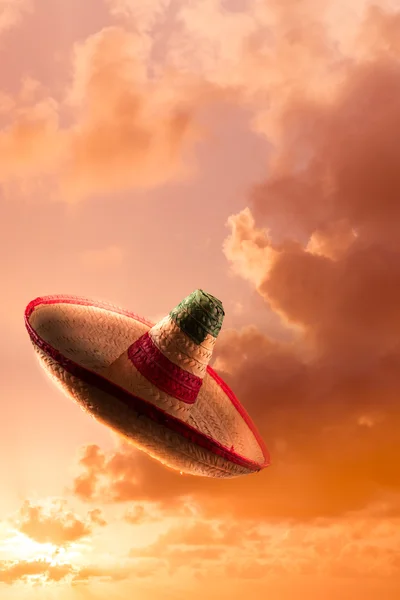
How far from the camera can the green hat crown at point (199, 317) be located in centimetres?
515

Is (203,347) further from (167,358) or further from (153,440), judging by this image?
(153,440)

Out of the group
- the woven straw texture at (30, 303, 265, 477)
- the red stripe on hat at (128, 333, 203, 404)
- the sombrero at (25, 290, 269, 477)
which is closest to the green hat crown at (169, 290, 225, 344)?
the sombrero at (25, 290, 269, 477)

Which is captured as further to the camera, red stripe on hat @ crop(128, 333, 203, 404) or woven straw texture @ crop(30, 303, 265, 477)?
red stripe on hat @ crop(128, 333, 203, 404)

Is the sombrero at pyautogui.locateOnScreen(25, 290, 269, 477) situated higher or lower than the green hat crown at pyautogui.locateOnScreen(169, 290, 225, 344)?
lower

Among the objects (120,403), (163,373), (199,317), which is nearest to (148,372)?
(163,373)

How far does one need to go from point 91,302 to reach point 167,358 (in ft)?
4.16

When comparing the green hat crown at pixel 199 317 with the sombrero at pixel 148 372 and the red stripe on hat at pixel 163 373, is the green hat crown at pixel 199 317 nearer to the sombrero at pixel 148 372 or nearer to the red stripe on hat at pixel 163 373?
the sombrero at pixel 148 372

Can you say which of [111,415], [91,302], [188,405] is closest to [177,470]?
[188,405]

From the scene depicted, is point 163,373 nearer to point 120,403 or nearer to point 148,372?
point 148,372

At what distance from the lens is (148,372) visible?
5211mm

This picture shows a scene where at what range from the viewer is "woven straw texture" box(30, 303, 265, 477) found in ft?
16.3

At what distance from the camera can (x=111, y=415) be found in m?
4.94

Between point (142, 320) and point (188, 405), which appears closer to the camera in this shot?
point (188, 405)

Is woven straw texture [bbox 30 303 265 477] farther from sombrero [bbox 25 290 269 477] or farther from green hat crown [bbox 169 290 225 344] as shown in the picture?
green hat crown [bbox 169 290 225 344]
